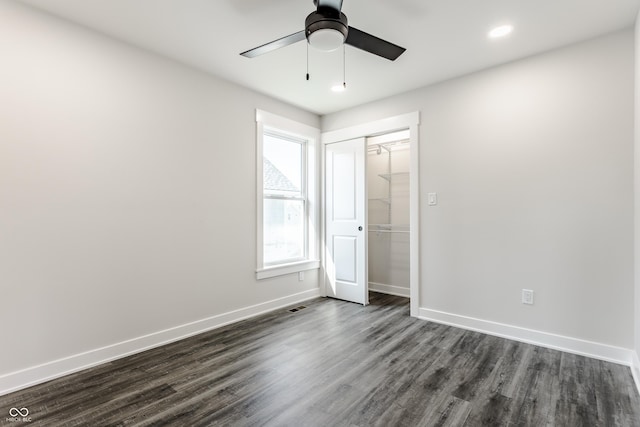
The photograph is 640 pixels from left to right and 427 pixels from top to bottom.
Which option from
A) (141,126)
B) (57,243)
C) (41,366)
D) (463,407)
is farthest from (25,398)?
(463,407)

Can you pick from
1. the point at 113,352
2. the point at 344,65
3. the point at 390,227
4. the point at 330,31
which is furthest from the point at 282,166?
the point at 113,352

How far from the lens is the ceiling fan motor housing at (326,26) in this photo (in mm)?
1824

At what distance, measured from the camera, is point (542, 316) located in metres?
2.82

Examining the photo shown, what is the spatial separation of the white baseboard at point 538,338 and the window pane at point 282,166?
222cm

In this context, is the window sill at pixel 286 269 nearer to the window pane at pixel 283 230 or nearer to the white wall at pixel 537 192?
the window pane at pixel 283 230

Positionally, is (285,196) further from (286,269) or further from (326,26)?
(326,26)

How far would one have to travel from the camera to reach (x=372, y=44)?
2.12 metres

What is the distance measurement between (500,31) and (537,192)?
1383 mm

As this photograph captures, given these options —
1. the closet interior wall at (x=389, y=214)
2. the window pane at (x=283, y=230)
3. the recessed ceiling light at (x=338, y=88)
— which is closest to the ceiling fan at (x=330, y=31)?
the recessed ceiling light at (x=338, y=88)

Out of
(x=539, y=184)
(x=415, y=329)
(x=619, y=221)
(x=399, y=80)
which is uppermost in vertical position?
(x=399, y=80)

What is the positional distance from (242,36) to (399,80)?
167 centimetres

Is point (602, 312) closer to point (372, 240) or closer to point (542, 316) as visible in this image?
point (542, 316)

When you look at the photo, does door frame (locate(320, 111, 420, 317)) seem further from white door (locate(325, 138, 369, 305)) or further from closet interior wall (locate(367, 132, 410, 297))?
closet interior wall (locate(367, 132, 410, 297))

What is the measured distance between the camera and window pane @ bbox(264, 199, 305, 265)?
400 centimetres
